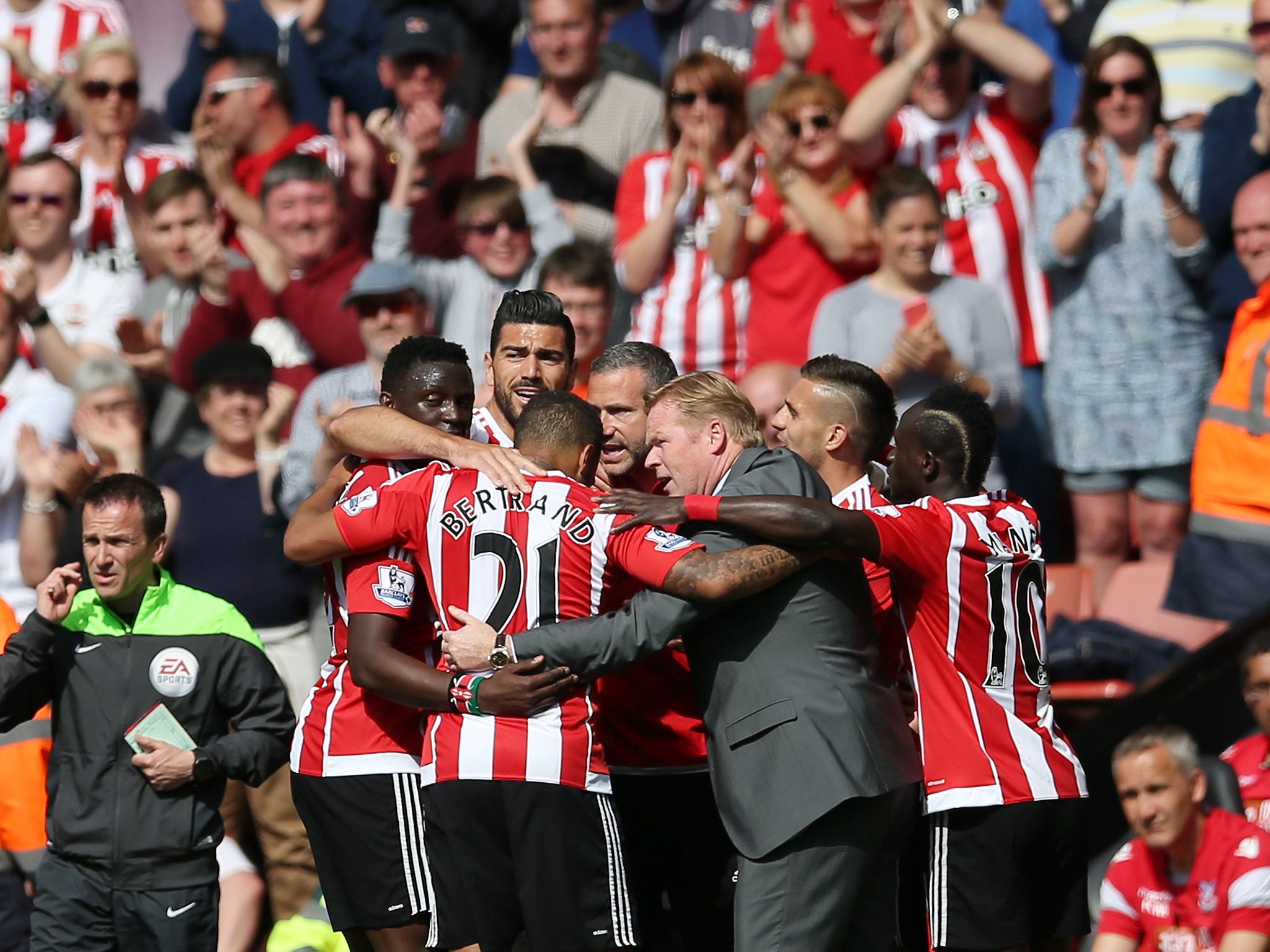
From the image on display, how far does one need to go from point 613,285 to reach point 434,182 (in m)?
1.59

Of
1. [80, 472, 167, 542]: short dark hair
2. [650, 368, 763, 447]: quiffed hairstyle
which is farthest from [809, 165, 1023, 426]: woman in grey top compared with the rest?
[80, 472, 167, 542]: short dark hair

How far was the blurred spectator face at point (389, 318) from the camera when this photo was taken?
26.8 feet

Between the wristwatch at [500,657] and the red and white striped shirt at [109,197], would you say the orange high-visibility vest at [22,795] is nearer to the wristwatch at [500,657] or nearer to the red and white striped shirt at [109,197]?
the wristwatch at [500,657]

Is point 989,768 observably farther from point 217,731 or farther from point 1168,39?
point 1168,39

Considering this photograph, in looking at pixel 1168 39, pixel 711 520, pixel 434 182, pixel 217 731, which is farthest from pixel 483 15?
pixel 711 520

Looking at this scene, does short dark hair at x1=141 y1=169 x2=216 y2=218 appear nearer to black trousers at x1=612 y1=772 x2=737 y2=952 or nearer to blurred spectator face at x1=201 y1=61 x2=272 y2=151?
blurred spectator face at x1=201 y1=61 x2=272 y2=151

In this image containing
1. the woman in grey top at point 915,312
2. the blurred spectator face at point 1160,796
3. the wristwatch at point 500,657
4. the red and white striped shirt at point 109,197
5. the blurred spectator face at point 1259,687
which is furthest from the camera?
the red and white striped shirt at point 109,197

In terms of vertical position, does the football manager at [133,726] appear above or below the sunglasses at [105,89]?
below

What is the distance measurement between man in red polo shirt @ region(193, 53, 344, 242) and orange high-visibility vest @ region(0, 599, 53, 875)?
3.52 meters

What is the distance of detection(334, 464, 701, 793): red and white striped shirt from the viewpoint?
480 centimetres

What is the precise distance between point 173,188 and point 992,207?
163 inches

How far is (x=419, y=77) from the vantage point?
9.16 m

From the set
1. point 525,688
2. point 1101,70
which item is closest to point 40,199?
point 1101,70

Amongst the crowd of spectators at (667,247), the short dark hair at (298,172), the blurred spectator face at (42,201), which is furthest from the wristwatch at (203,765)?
the blurred spectator face at (42,201)
